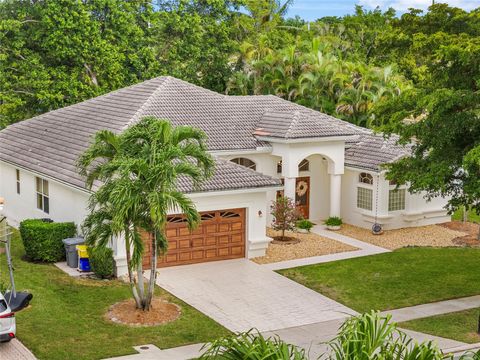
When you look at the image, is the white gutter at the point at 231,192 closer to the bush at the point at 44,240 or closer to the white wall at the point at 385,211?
the bush at the point at 44,240

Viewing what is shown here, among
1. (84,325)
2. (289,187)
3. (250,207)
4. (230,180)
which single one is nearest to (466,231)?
(289,187)

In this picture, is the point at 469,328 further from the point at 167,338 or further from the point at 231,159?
the point at 231,159

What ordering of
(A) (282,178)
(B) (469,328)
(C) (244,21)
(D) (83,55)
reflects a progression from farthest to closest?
1. (C) (244,21)
2. (D) (83,55)
3. (A) (282,178)
4. (B) (469,328)

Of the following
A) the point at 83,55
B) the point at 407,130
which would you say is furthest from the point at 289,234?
the point at 83,55

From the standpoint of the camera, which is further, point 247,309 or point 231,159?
point 231,159

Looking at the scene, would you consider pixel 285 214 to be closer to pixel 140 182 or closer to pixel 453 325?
pixel 453 325

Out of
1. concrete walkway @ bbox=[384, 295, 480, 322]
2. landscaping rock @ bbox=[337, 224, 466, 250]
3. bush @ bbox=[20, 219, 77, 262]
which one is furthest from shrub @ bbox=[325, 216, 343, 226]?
bush @ bbox=[20, 219, 77, 262]
